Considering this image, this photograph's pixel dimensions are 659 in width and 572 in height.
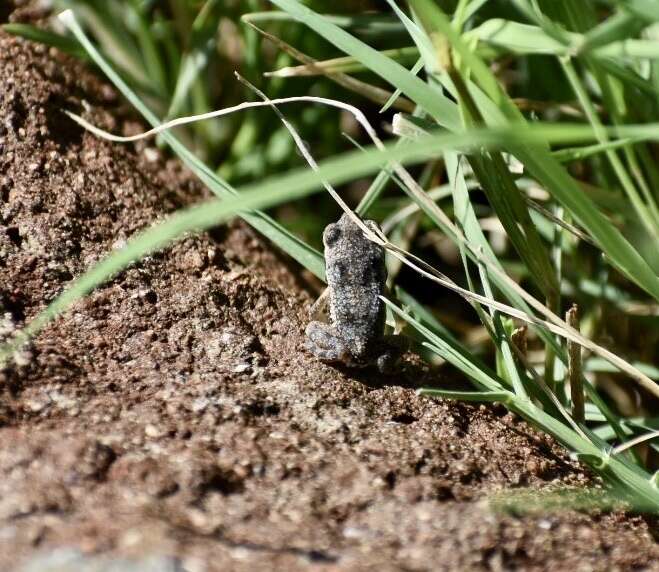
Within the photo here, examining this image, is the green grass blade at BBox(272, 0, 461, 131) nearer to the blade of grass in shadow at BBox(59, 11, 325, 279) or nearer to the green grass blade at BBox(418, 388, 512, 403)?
the blade of grass in shadow at BBox(59, 11, 325, 279)

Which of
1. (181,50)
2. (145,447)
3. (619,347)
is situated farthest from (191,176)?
(619,347)

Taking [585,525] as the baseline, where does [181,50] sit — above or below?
above

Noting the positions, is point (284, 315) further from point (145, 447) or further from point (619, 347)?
Result: point (619, 347)

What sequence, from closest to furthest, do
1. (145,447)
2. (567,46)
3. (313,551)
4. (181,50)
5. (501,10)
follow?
(313,551), (145,447), (567,46), (501,10), (181,50)

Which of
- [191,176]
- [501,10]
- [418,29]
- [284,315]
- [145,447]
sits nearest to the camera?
[145,447]

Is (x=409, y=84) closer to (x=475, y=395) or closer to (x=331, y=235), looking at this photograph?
(x=475, y=395)

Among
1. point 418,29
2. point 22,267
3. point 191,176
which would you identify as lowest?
point 22,267

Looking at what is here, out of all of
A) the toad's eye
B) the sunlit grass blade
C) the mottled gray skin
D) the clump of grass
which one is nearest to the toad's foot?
the mottled gray skin

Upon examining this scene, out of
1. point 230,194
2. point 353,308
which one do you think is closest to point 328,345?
point 353,308
